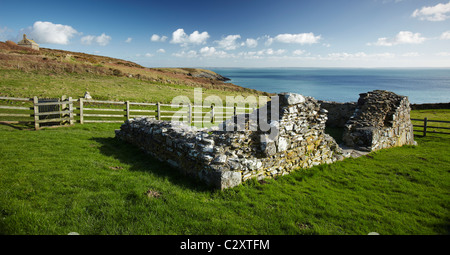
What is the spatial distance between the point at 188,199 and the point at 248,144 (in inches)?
95.7

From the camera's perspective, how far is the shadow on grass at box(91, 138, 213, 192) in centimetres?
570

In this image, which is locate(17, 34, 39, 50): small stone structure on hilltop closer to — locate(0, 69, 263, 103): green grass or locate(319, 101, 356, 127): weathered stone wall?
locate(0, 69, 263, 103): green grass

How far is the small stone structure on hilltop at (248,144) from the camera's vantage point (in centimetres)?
577

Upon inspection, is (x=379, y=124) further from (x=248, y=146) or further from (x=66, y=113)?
(x=66, y=113)

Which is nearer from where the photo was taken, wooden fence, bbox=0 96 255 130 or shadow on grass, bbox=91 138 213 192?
shadow on grass, bbox=91 138 213 192

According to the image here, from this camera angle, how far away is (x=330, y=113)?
18188mm

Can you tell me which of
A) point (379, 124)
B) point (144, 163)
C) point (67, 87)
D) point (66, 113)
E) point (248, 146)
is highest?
point (67, 87)

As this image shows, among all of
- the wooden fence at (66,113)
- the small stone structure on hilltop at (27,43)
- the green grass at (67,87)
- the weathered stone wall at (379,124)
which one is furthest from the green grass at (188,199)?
the small stone structure on hilltop at (27,43)

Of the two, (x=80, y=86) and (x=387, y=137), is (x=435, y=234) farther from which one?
(x=80, y=86)

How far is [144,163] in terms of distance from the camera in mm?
7133

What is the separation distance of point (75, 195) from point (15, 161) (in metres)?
3.20

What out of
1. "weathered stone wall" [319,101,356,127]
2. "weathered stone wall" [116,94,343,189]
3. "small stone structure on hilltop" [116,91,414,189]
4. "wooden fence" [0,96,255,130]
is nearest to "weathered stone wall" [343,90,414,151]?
"small stone structure on hilltop" [116,91,414,189]

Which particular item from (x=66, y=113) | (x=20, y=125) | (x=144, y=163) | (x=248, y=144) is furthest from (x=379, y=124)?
(x=20, y=125)
